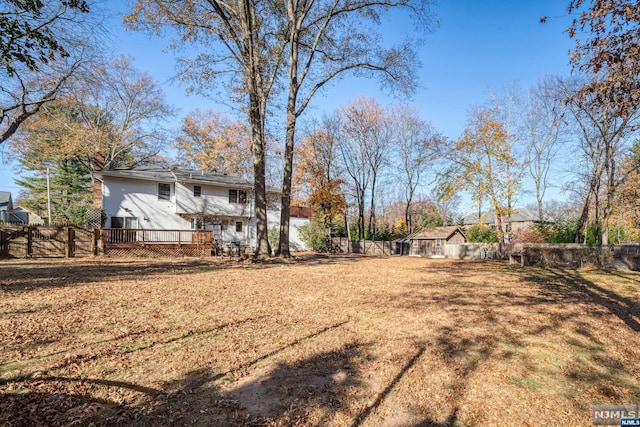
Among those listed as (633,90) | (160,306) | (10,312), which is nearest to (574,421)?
(633,90)

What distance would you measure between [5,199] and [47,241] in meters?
37.7

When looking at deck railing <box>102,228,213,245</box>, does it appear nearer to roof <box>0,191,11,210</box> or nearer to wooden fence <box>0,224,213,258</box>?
wooden fence <box>0,224,213,258</box>

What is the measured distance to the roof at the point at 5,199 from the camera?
39366mm

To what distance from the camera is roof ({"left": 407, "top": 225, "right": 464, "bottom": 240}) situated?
32.9 meters

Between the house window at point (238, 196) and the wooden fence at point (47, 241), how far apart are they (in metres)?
10.9

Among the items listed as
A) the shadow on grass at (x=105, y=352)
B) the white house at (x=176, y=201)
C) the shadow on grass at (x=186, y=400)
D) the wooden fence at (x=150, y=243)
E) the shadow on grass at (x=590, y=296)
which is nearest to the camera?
the shadow on grass at (x=186, y=400)

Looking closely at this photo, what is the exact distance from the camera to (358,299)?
7570 mm

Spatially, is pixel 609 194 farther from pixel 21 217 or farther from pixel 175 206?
pixel 21 217

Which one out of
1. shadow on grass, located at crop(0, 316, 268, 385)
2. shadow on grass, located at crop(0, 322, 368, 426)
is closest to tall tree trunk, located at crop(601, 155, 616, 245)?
shadow on grass, located at crop(0, 316, 268, 385)

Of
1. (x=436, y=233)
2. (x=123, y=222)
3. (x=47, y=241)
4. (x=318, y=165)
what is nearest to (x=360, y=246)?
(x=436, y=233)

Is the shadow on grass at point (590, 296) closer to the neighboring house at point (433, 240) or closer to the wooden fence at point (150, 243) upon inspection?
Answer: the wooden fence at point (150, 243)

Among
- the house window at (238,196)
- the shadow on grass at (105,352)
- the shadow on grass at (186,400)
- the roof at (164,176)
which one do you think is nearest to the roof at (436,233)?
the house window at (238,196)

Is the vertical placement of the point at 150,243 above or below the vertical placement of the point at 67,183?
below

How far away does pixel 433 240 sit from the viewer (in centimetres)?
3369
